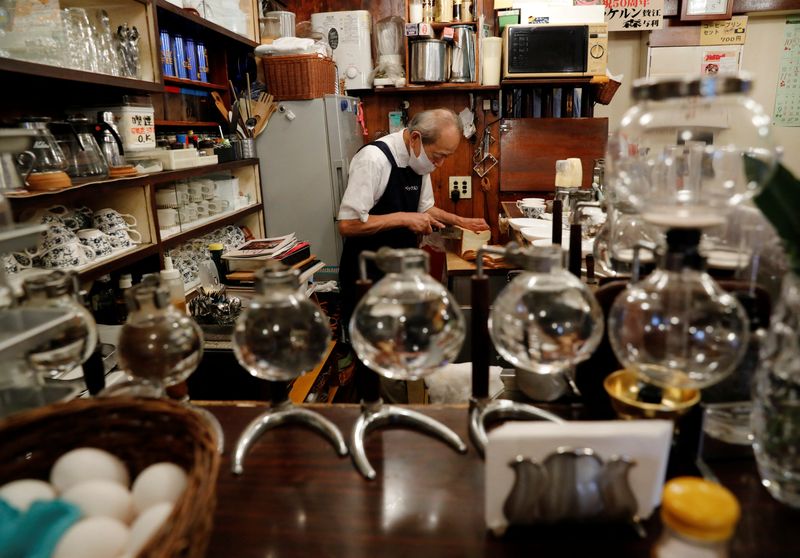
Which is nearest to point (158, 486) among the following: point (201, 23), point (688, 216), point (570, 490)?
point (570, 490)

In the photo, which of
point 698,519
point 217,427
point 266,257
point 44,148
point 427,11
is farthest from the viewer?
point 427,11

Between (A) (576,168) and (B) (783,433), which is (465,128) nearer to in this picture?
(A) (576,168)

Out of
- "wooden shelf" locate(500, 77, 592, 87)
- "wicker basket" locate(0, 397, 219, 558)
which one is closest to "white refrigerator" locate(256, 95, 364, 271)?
"wooden shelf" locate(500, 77, 592, 87)

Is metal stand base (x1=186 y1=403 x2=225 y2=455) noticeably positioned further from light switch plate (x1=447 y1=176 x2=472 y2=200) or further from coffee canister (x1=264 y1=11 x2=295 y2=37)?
light switch plate (x1=447 y1=176 x2=472 y2=200)

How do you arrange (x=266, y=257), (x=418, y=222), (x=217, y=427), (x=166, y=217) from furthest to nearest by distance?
(x=418, y=222) < (x=266, y=257) < (x=166, y=217) < (x=217, y=427)

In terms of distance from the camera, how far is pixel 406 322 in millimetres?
830

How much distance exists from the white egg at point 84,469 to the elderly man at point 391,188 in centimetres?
218

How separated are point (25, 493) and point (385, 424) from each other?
55cm

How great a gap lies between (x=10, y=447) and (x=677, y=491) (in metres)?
0.87

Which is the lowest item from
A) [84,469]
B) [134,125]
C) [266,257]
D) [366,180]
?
[266,257]

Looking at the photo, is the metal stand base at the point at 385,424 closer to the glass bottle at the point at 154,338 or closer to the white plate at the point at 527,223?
the glass bottle at the point at 154,338

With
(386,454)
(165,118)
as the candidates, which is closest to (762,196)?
(386,454)

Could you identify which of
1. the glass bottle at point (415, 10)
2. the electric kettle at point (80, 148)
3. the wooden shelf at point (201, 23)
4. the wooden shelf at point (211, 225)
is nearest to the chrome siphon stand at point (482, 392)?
the electric kettle at point (80, 148)

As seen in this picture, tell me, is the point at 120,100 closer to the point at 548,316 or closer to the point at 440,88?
the point at 440,88
